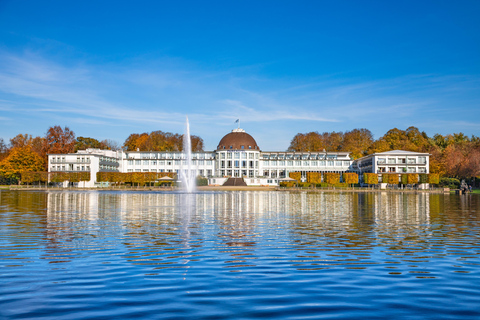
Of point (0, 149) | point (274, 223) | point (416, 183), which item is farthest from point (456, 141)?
point (0, 149)

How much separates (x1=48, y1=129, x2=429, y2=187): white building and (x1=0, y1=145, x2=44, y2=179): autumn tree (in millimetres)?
6524

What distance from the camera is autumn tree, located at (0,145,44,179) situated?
105 meters

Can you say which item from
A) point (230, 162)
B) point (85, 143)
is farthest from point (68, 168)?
point (230, 162)

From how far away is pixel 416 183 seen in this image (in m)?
100

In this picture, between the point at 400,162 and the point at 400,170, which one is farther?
the point at 400,162

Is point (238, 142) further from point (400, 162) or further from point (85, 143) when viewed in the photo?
point (85, 143)

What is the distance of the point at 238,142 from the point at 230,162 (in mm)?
6099

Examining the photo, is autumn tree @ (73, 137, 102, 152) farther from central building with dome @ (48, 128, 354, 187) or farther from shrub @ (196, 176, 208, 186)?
shrub @ (196, 176, 208, 186)

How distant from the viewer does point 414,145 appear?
399 ft

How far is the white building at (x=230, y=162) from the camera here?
114125 mm

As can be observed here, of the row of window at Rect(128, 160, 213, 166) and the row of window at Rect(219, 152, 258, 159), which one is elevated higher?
the row of window at Rect(219, 152, 258, 159)

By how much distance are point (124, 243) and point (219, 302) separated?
7851mm

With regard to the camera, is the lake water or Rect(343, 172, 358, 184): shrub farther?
Rect(343, 172, 358, 184): shrub

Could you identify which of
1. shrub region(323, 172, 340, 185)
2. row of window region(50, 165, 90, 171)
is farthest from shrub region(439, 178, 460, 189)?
row of window region(50, 165, 90, 171)
